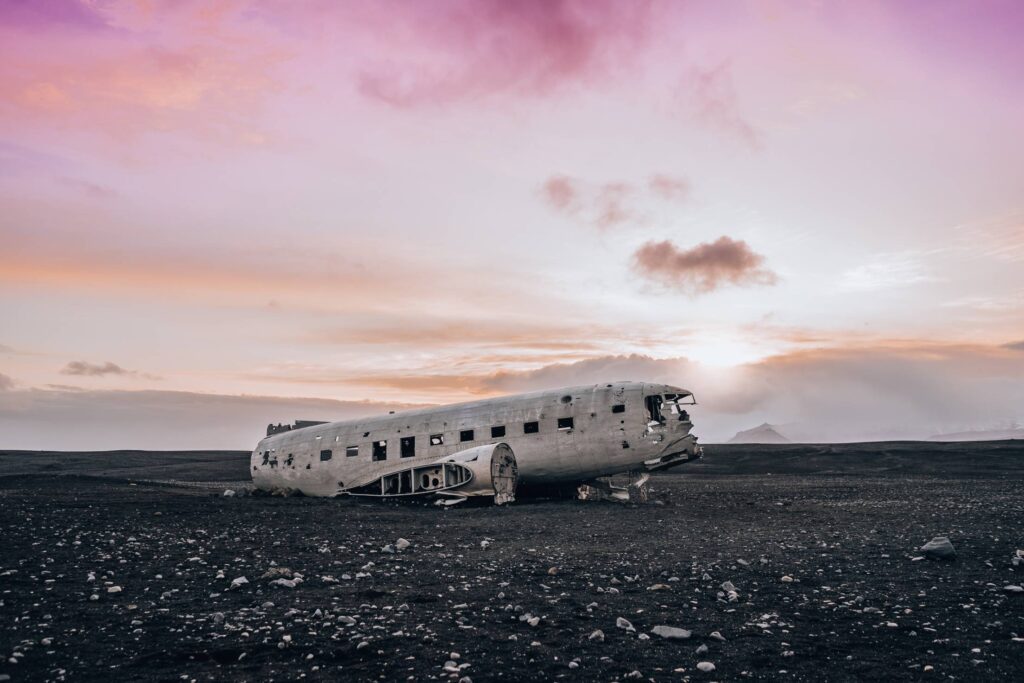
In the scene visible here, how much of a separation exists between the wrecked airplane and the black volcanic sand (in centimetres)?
397

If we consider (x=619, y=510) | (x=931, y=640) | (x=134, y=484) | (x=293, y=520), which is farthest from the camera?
(x=134, y=484)

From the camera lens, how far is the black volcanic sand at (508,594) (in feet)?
29.6

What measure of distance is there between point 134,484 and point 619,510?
90.0ft

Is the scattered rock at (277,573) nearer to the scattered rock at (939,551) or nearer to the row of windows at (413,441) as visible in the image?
the scattered rock at (939,551)

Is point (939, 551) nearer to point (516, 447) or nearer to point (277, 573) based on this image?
point (277, 573)

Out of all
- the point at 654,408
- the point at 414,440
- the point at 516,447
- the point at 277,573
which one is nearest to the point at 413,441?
the point at 414,440

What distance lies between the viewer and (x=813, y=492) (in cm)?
3325

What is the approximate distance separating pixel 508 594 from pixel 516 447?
18.4m

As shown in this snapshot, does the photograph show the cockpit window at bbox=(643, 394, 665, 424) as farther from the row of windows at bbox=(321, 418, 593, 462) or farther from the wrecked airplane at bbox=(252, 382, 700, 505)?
the row of windows at bbox=(321, 418, 593, 462)

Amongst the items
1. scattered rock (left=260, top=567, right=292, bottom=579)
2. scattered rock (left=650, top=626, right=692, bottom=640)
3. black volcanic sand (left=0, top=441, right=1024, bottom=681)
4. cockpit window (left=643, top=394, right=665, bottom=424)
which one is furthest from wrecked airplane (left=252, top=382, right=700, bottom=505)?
scattered rock (left=650, top=626, right=692, bottom=640)

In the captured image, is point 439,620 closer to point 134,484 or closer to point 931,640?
point 931,640

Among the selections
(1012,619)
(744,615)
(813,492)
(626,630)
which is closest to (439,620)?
(626,630)

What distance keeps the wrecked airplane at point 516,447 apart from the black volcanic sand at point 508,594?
13.0 feet

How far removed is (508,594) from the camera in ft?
41.9
